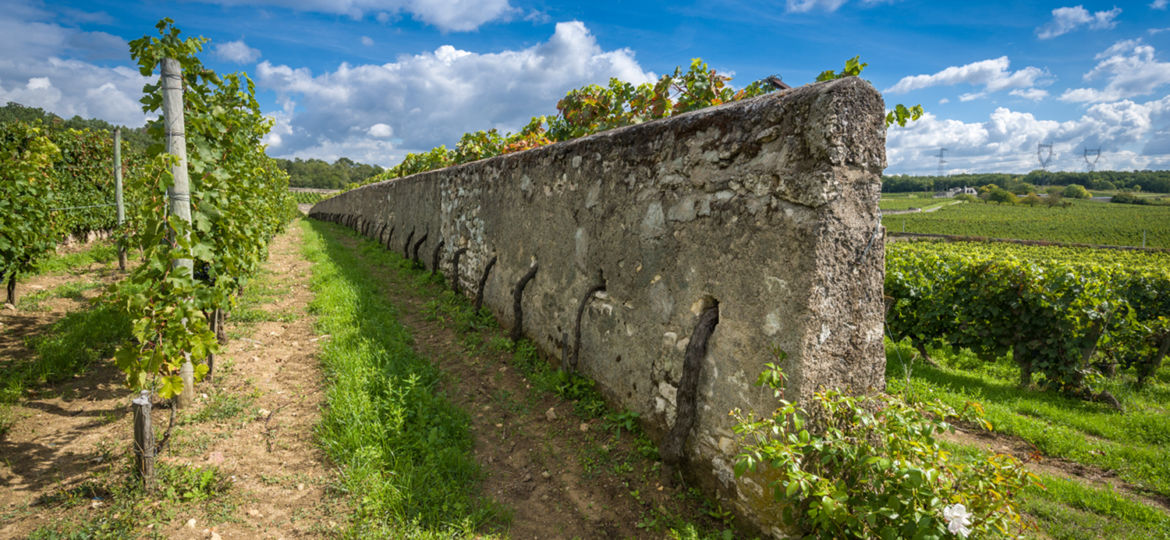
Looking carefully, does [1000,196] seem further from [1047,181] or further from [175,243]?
[175,243]

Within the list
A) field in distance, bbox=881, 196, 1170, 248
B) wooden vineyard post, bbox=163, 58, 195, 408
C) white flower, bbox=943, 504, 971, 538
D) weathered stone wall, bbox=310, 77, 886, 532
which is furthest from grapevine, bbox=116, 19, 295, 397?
field in distance, bbox=881, 196, 1170, 248

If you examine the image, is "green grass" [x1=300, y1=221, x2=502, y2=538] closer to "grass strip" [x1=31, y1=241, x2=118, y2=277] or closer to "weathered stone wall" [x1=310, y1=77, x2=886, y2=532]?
"weathered stone wall" [x1=310, y1=77, x2=886, y2=532]

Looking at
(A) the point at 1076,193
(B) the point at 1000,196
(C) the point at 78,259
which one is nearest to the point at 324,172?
(C) the point at 78,259

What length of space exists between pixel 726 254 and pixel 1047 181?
119m

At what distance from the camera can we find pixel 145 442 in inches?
103

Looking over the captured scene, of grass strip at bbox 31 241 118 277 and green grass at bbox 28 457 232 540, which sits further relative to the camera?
grass strip at bbox 31 241 118 277

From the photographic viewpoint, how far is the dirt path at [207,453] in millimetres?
2418

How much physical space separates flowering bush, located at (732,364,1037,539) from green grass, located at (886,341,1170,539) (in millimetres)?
600

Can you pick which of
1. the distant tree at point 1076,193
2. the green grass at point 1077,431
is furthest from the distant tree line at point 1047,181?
the green grass at point 1077,431

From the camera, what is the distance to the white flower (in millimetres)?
1571

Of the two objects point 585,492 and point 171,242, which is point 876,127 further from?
point 171,242

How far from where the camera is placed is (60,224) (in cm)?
795

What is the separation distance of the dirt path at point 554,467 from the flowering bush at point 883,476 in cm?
73

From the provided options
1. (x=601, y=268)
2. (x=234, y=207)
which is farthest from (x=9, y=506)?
(x=601, y=268)
